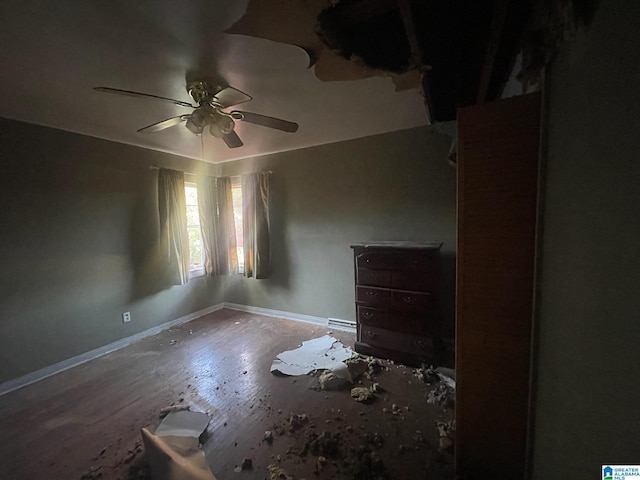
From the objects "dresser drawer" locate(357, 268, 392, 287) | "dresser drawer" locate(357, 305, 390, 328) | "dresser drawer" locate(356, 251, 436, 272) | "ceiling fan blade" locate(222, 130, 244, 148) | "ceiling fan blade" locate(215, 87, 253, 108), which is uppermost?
Result: "ceiling fan blade" locate(215, 87, 253, 108)

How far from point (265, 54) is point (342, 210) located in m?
2.00

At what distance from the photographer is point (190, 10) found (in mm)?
1196

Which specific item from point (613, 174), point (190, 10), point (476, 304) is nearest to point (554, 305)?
point (476, 304)

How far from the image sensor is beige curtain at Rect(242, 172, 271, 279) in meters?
3.69

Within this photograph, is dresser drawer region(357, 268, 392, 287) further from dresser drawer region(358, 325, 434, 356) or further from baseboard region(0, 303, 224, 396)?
baseboard region(0, 303, 224, 396)

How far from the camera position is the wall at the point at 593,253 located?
0.56 m

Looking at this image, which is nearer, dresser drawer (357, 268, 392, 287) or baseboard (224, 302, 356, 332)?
dresser drawer (357, 268, 392, 287)

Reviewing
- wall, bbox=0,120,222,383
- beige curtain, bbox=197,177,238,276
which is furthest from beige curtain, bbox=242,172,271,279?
wall, bbox=0,120,222,383

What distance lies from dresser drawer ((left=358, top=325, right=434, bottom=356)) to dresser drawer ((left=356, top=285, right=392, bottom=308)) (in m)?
0.26

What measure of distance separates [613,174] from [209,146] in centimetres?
364

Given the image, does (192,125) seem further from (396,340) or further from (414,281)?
(396,340)

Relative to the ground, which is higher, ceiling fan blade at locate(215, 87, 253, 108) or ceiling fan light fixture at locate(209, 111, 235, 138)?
ceiling fan blade at locate(215, 87, 253, 108)

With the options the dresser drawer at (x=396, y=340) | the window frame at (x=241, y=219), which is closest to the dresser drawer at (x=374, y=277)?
the dresser drawer at (x=396, y=340)

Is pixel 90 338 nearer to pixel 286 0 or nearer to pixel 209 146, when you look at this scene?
pixel 209 146
